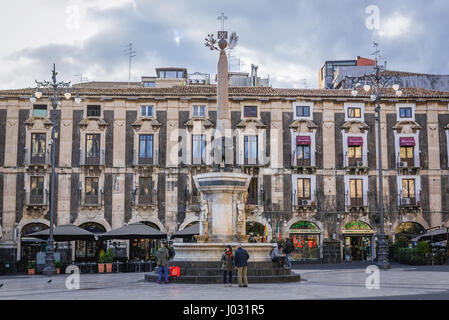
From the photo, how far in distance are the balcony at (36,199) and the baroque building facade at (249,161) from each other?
91 millimetres

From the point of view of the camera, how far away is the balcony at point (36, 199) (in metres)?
40.0

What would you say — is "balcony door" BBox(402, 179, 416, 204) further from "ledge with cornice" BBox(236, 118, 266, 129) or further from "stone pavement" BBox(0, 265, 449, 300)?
"stone pavement" BBox(0, 265, 449, 300)

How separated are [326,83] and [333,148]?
22.1 metres

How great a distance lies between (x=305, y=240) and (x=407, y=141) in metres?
9.98

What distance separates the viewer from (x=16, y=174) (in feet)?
134

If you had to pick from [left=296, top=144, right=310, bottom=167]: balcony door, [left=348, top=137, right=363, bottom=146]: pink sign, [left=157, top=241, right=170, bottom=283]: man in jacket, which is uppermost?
[left=348, top=137, right=363, bottom=146]: pink sign

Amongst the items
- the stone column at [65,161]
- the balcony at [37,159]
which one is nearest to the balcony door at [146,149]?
the stone column at [65,161]

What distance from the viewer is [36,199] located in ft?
132

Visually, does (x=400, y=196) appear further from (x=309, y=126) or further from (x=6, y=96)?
(x=6, y=96)

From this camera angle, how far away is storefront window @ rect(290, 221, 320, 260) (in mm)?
41094

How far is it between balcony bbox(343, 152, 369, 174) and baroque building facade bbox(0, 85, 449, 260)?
0.08 metres

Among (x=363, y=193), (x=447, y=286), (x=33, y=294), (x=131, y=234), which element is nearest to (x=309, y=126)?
(x=363, y=193)

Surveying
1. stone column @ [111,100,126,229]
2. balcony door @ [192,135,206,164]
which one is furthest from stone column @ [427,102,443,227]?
stone column @ [111,100,126,229]

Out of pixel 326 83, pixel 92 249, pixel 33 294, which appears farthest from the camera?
pixel 326 83
